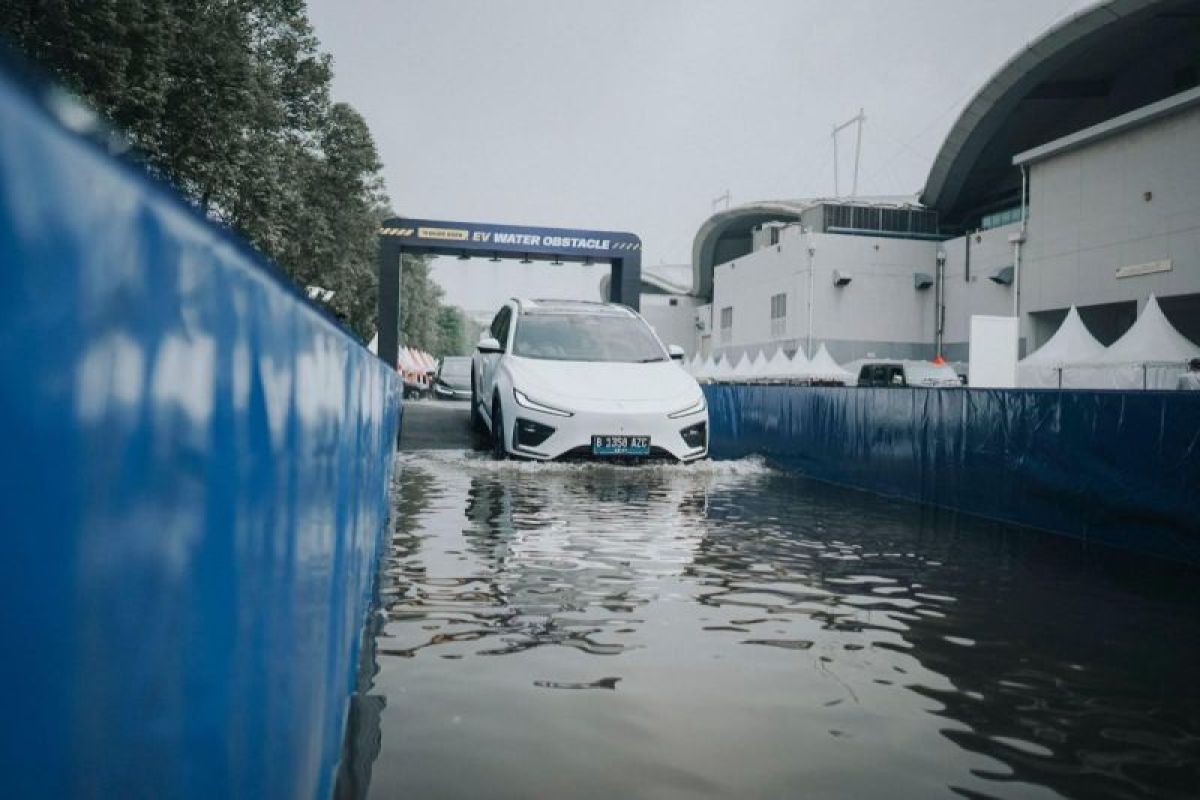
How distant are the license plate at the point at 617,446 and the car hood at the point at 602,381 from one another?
0.43m

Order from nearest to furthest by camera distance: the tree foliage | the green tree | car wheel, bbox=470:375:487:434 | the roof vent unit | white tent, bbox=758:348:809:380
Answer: car wheel, bbox=470:375:487:434 < the tree foliage < white tent, bbox=758:348:809:380 < the roof vent unit < the green tree

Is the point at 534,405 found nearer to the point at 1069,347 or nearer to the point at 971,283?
the point at 1069,347

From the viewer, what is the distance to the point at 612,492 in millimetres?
8984

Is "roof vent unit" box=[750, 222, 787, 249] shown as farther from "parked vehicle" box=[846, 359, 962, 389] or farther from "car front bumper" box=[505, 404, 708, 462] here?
"car front bumper" box=[505, 404, 708, 462]

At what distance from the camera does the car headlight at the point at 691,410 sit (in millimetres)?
10492

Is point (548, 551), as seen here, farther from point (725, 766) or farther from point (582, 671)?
point (725, 766)

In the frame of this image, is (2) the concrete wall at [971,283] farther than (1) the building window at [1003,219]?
Yes

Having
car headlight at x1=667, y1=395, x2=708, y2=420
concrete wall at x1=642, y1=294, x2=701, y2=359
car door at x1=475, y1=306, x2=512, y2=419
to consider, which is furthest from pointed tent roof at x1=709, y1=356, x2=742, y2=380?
car headlight at x1=667, y1=395, x2=708, y2=420

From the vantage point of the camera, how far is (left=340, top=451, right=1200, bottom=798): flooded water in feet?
8.87

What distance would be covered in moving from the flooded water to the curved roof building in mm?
33418

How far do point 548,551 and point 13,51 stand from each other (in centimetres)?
539

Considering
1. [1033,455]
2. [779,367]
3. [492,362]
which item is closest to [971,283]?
[779,367]

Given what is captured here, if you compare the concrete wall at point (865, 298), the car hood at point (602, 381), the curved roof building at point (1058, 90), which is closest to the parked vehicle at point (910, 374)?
the car hood at point (602, 381)

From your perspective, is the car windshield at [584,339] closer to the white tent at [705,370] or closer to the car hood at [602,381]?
the car hood at [602,381]
